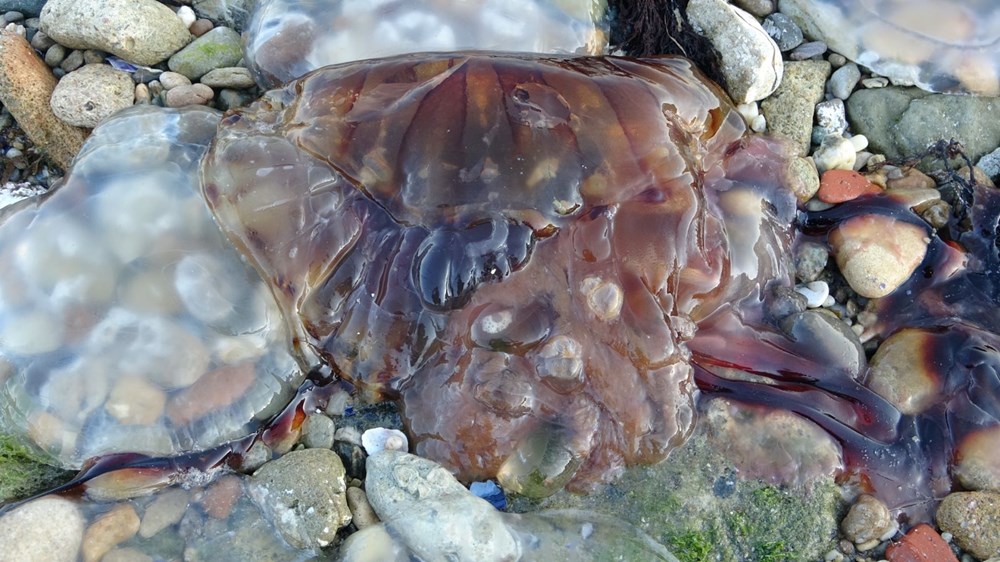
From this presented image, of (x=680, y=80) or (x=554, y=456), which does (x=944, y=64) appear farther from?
(x=554, y=456)

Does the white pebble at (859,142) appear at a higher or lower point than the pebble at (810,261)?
higher

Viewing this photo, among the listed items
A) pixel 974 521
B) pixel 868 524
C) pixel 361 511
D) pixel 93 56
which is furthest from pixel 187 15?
pixel 974 521

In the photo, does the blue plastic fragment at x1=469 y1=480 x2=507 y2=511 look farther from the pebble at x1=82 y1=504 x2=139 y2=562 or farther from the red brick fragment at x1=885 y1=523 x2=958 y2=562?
the red brick fragment at x1=885 y1=523 x2=958 y2=562

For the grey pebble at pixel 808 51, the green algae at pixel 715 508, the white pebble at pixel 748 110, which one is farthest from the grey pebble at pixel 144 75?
the grey pebble at pixel 808 51

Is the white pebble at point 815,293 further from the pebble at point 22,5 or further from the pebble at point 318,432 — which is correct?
the pebble at point 22,5

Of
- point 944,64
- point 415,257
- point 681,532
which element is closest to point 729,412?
point 681,532

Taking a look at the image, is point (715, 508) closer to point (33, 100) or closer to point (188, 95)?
point (188, 95)
